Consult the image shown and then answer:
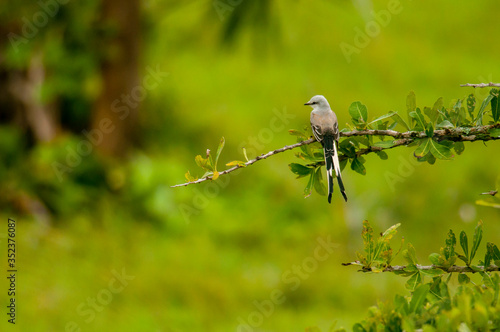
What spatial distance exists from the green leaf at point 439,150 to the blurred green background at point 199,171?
348 cm

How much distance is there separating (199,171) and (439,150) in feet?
17.2

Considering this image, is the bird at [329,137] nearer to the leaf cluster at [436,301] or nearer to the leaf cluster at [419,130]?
the leaf cluster at [419,130]

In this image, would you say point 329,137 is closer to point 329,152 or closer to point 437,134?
point 329,152

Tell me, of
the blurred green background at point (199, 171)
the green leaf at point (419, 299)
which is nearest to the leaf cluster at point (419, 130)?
the green leaf at point (419, 299)

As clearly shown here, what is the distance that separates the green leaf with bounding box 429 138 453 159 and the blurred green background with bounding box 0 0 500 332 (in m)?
3.48

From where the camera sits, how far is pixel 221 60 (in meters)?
9.24

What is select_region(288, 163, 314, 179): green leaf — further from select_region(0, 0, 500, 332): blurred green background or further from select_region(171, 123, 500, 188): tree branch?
select_region(0, 0, 500, 332): blurred green background

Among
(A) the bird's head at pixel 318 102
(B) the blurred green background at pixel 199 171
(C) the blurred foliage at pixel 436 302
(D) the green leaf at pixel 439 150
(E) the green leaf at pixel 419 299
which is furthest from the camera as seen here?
(B) the blurred green background at pixel 199 171

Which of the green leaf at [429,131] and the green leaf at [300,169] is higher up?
the green leaf at [429,131]

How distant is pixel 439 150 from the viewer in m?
1.97

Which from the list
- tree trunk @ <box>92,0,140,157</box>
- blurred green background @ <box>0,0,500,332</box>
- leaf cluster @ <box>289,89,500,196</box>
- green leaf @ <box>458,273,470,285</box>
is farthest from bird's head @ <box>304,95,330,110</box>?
tree trunk @ <box>92,0,140,157</box>

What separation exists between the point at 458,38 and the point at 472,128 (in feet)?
26.3

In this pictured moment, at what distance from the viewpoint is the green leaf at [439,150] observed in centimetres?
197

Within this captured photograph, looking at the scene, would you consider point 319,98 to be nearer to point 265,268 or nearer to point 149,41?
point 265,268
